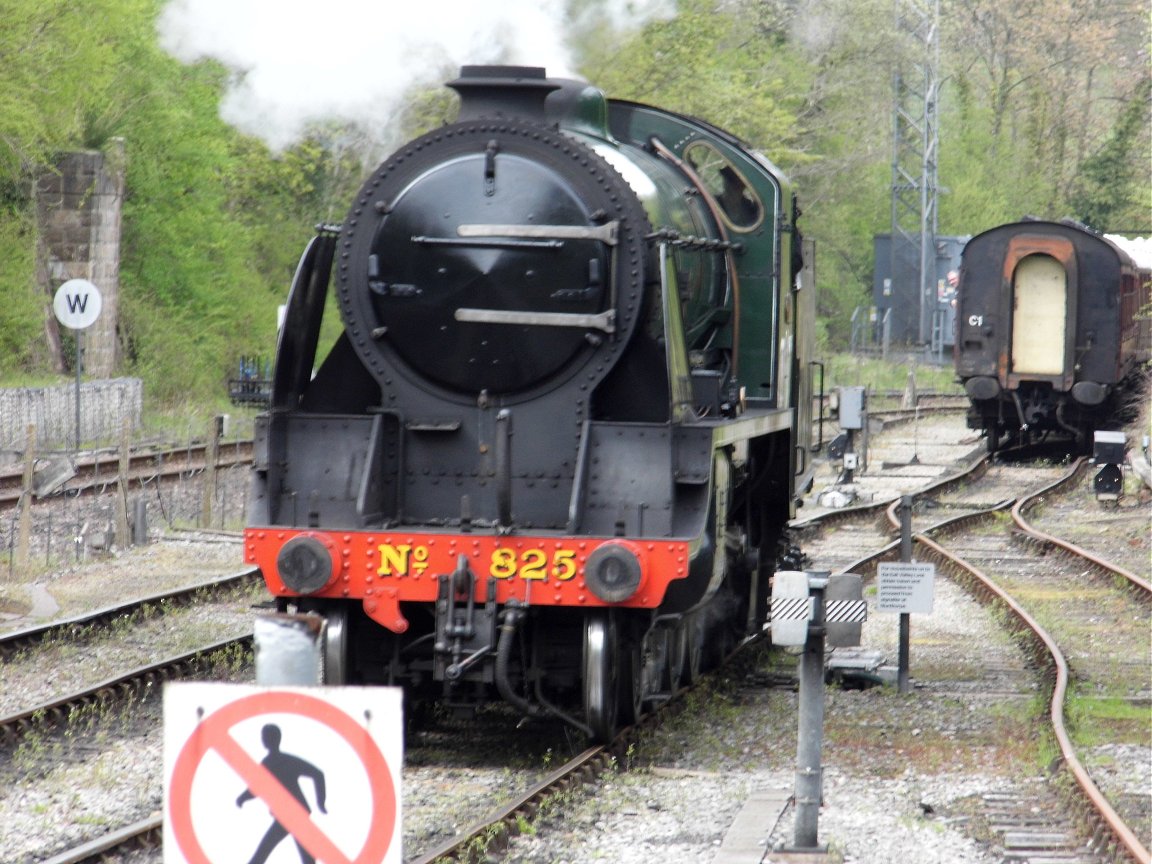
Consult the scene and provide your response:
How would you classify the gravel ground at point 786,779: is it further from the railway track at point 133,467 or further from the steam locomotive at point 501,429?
the railway track at point 133,467

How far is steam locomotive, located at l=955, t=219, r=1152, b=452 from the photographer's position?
2431 centimetres

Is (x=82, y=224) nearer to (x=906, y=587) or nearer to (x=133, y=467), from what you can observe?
(x=133, y=467)

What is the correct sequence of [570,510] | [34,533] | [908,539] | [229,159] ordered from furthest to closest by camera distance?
[229,159] → [34,533] → [908,539] → [570,510]

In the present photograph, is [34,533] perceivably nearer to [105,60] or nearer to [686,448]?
[686,448]

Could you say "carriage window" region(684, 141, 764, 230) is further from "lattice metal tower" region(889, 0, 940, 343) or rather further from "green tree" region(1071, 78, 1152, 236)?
"green tree" region(1071, 78, 1152, 236)

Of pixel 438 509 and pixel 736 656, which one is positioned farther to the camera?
pixel 736 656

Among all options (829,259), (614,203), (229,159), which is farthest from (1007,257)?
(829,259)

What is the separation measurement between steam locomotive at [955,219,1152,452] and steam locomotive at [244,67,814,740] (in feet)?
56.2

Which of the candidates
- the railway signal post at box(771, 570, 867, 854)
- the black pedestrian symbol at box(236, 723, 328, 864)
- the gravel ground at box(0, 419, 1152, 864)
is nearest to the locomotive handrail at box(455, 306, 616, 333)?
the railway signal post at box(771, 570, 867, 854)

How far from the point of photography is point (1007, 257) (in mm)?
24578

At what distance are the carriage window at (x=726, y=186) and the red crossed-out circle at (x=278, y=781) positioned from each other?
6.97 meters

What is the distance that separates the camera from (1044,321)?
82.4 feet

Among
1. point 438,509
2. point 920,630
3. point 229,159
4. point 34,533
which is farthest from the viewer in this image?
point 229,159

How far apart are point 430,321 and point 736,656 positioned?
379cm
